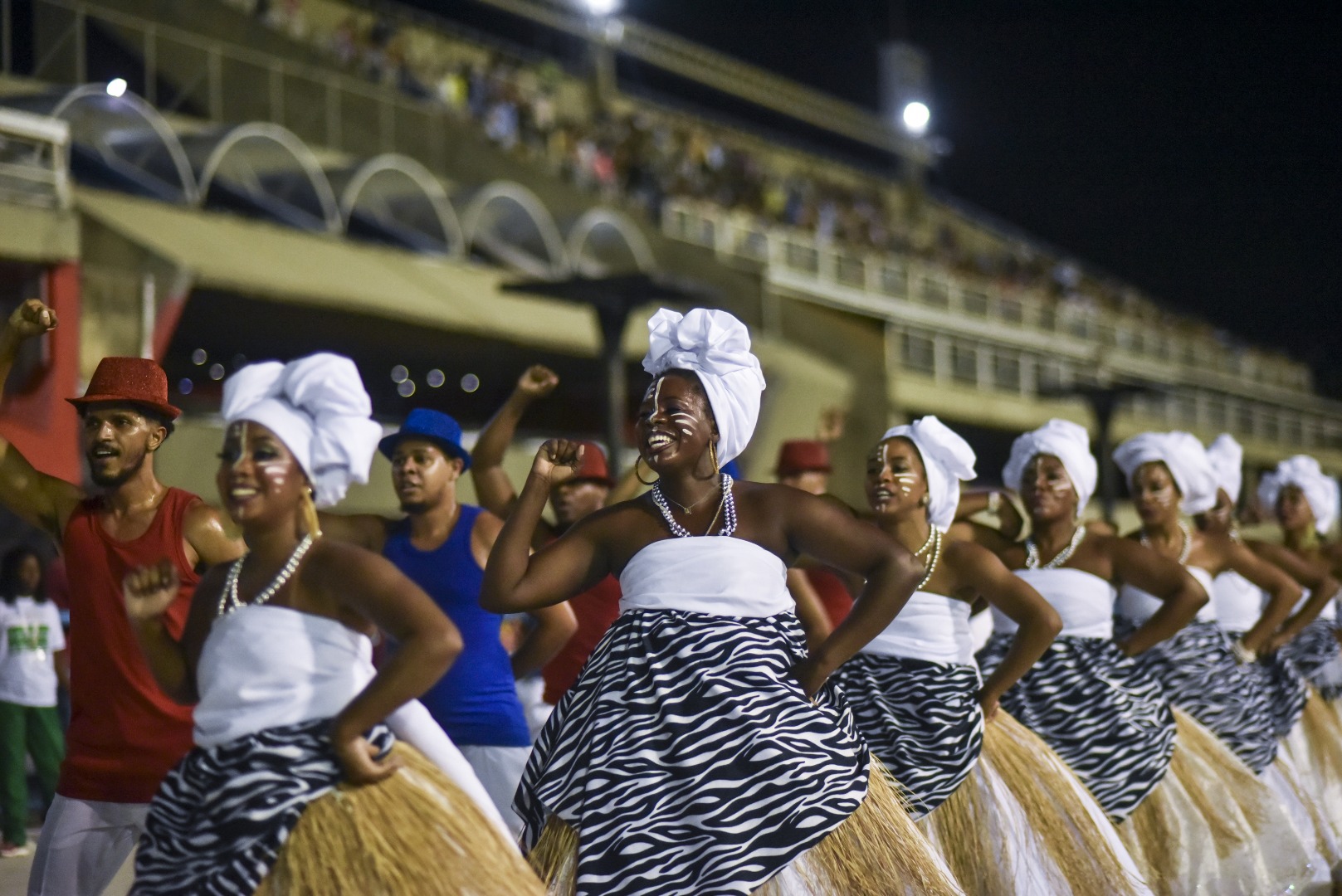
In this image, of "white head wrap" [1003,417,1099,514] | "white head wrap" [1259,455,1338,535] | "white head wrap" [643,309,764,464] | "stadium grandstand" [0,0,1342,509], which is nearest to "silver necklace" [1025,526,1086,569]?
"white head wrap" [1003,417,1099,514]

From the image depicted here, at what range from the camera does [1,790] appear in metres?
8.29

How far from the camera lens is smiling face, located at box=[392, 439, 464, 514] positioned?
16.0 feet

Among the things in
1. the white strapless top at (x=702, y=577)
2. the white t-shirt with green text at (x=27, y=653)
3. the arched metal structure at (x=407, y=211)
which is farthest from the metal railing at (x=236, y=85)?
the white strapless top at (x=702, y=577)

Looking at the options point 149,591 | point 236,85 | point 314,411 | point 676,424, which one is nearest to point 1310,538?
point 676,424

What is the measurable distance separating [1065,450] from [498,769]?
2.77m

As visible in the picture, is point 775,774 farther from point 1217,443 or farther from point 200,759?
point 1217,443

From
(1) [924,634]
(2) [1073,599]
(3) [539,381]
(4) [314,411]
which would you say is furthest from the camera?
(2) [1073,599]

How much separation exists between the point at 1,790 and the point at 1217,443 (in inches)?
259

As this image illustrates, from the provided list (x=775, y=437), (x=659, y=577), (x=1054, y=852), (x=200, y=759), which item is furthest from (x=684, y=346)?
(x=775, y=437)

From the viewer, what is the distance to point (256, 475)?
3322 millimetres

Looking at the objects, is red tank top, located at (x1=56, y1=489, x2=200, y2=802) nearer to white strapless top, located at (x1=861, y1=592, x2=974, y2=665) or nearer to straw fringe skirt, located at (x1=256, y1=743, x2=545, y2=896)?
straw fringe skirt, located at (x1=256, y1=743, x2=545, y2=896)

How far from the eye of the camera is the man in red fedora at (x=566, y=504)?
18.5ft

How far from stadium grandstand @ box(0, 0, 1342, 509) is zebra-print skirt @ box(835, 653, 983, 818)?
6.58 m

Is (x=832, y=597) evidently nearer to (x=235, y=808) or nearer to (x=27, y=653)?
(x=235, y=808)
